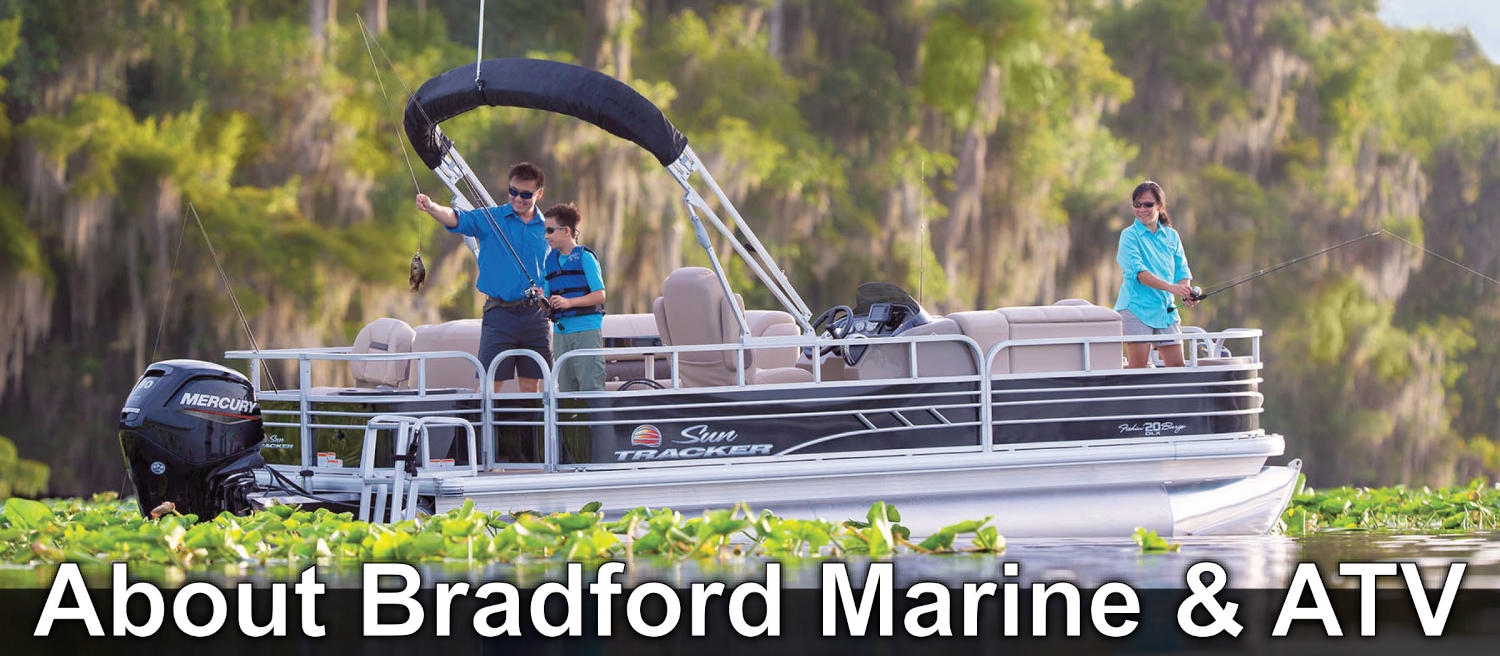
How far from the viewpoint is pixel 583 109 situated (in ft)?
29.2

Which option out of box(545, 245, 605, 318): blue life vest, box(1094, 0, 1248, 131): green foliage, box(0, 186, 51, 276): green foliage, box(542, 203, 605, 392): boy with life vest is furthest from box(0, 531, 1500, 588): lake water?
box(1094, 0, 1248, 131): green foliage

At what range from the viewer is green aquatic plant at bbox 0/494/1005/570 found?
294 inches

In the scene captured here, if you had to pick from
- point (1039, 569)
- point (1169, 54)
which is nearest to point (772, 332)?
point (1039, 569)

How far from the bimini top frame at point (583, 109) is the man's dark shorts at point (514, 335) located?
0.68 metres

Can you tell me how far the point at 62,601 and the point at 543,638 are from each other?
1.91 metres

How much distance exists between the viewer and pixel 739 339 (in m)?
9.43

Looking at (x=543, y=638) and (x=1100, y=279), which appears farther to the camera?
(x=1100, y=279)

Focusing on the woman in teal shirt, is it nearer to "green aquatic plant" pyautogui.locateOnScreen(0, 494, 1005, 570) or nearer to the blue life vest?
"green aquatic plant" pyautogui.locateOnScreen(0, 494, 1005, 570)

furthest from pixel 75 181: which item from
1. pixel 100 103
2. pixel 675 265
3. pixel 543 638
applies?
pixel 543 638

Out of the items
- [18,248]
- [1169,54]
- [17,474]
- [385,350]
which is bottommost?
[17,474]

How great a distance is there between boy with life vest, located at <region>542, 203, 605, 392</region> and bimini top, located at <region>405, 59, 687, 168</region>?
48 cm

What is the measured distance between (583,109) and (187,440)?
7.63 feet

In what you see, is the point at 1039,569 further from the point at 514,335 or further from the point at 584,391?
the point at 514,335

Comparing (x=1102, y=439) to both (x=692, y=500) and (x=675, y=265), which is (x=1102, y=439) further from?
(x=675, y=265)
